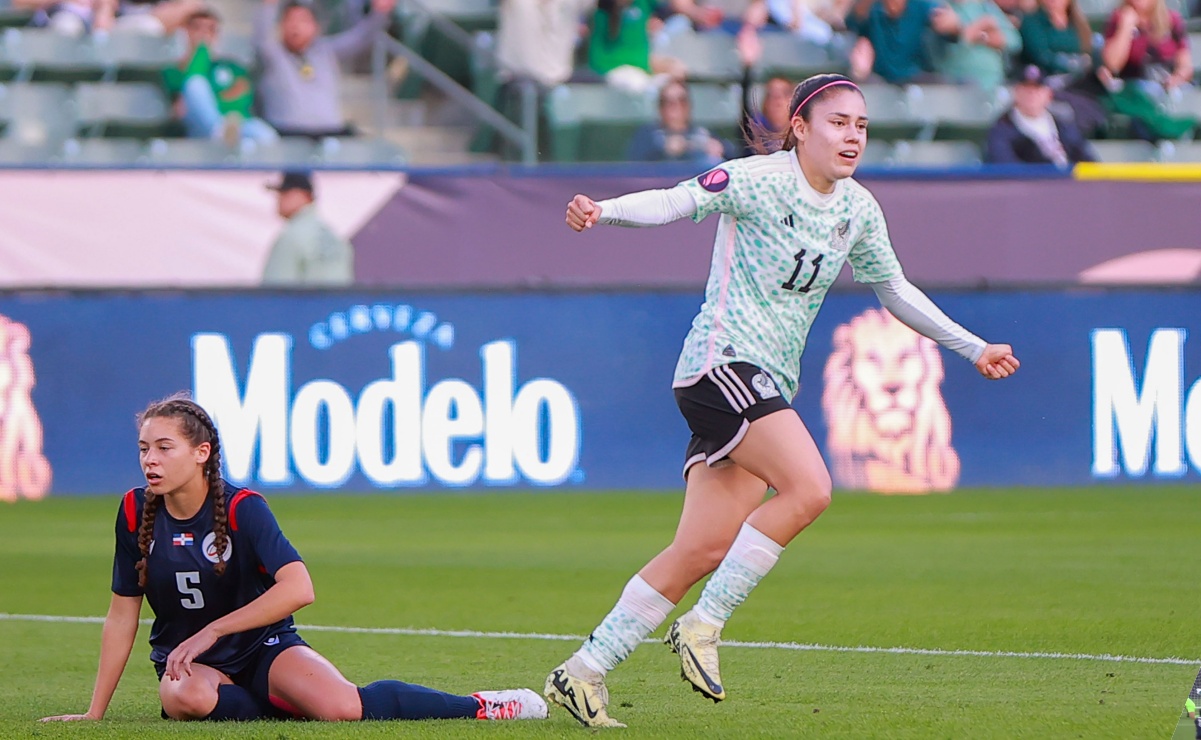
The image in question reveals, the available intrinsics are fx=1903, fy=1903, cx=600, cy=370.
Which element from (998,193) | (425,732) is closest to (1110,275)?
(998,193)

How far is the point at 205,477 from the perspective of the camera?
5.56 m

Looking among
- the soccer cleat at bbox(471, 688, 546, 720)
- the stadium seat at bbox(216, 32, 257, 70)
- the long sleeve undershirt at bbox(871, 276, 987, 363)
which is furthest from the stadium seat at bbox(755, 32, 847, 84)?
the soccer cleat at bbox(471, 688, 546, 720)

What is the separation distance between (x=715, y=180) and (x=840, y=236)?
448 millimetres

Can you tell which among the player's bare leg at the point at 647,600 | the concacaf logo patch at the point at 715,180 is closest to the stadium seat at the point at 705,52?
the concacaf logo patch at the point at 715,180

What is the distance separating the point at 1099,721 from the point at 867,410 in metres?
8.58

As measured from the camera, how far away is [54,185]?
13.7 meters

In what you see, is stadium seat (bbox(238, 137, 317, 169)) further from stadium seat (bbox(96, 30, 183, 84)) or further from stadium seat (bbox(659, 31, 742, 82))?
stadium seat (bbox(659, 31, 742, 82))

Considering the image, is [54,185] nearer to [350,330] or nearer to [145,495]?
[350,330]

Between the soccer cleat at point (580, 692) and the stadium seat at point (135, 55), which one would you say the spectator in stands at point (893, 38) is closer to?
the stadium seat at point (135, 55)

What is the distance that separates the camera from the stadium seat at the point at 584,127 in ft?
52.1

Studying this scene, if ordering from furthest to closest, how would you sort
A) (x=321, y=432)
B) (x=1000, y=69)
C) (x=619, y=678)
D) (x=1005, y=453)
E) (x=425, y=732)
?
(x=1000, y=69) < (x=1005, y=453) < (x=321, y=432) < (x=619, y=678) < (x=425, y=732)

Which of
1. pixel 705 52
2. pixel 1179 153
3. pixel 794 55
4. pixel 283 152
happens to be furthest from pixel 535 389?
pixel 1179 153

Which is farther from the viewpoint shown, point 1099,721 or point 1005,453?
point 1005,453

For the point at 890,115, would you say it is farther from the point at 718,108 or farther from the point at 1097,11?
the point at 1097,11
